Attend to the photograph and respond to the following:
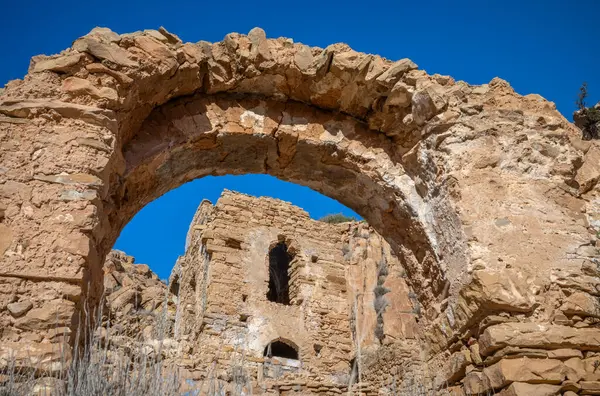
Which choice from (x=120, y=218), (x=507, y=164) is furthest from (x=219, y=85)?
(x=507, y=164)

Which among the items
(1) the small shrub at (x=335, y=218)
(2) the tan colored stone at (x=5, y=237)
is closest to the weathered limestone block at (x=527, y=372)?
(2) the tan colored stone at (x=5, y=237)

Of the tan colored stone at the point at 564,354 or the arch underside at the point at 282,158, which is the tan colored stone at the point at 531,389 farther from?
the arch underside at the point at 282,158

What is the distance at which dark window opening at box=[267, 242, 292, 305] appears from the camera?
15969mm

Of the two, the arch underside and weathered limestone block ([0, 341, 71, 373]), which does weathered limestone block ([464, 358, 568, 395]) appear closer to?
the arch underside

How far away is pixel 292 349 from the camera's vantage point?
46.6 ft

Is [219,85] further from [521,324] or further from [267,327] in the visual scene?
[267,327]

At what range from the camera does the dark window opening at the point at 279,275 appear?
16.0 meters

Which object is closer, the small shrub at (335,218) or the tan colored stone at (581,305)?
the tan colored stone at (581,305)

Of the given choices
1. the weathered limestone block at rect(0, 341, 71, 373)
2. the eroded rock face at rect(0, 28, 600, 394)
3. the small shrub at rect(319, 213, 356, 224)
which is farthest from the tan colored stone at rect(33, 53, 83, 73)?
the small shrub at rect(319, 213, 356, 224)

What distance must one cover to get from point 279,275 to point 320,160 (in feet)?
41.4

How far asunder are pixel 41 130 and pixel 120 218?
981mm

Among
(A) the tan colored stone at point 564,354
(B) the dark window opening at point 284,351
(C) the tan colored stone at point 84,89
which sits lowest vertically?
(A) the tan colored stone at point 564,354

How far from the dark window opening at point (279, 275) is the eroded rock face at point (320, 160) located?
35.8 feet

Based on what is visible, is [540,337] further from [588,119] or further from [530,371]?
[588,119]
